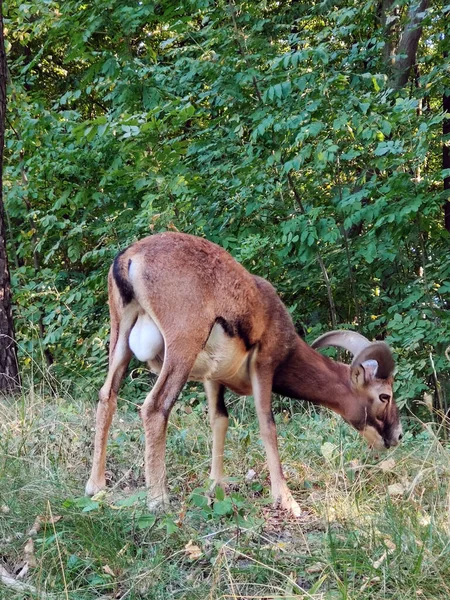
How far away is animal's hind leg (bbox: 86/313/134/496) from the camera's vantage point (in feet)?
15.8

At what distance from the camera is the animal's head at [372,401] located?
18.4 ft

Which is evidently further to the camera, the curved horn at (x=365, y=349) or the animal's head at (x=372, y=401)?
the animal's head at (x=372, y=401)

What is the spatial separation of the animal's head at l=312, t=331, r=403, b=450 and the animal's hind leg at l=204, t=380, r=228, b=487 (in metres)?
Answer: 0.99

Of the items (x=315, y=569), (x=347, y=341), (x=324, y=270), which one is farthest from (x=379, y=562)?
(x=324, y=270)

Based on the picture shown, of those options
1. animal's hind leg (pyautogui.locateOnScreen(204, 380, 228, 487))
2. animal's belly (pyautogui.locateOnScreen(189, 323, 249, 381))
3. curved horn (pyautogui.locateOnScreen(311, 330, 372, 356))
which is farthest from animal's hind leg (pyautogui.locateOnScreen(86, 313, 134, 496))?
curved horn (pyautogui.locateOnScreen(311, 330, 372, 356))

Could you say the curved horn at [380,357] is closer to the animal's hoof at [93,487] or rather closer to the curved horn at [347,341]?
the curved horn at [347,341]

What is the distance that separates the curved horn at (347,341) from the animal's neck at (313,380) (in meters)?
0.18

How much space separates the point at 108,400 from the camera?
4.89 m

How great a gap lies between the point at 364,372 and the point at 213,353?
1.35m

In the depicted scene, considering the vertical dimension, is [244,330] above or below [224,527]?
above

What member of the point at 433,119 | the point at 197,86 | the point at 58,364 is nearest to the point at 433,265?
the point at 433,119

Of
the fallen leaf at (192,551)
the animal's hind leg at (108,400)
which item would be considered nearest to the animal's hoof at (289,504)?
the fallen leaf at (192,551)

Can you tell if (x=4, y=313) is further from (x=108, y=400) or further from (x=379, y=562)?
(x=379, y=562)

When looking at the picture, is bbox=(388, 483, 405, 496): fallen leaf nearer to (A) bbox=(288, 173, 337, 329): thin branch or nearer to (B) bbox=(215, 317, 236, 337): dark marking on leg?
(B) bbox=(215, 317, 236, 337): dark marking on leg
